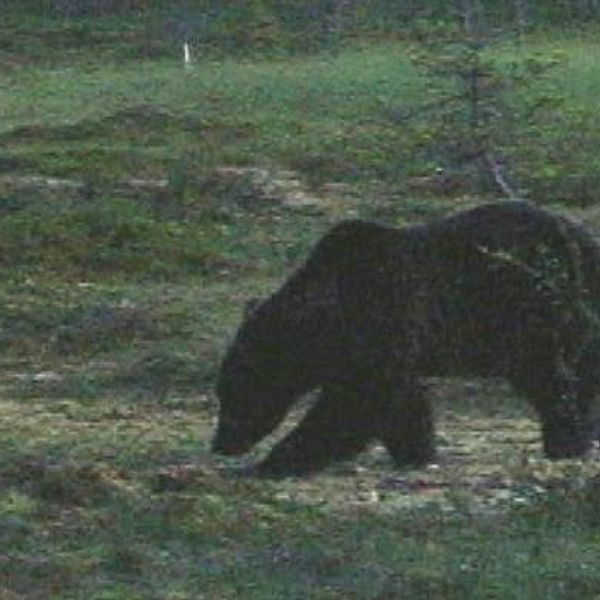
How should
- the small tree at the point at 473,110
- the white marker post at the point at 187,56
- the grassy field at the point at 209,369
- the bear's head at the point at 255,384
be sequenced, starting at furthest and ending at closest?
the white marker post at the point at 187,56
the small tree at the point at 473,110
the bear's head at the point at 255,384
the grassy field at the point at 209,369

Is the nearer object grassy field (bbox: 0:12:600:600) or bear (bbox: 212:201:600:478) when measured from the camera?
grassy field (bbox: 0:12:600:600)

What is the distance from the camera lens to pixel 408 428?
9852 mm

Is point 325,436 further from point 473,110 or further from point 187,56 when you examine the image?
point 187,56

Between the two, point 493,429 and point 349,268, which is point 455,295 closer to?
point 349,268

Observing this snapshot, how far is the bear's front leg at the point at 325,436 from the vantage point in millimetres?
9820

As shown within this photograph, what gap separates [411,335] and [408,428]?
1.14ft

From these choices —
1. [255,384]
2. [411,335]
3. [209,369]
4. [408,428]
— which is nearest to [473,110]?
[209,369]

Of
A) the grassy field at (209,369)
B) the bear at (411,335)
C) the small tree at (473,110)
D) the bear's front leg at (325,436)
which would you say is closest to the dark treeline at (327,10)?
the grassy field at (209,369)

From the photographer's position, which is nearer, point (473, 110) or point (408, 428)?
point (408, 428)

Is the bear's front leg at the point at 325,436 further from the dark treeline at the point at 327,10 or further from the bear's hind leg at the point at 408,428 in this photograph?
the dark treeline at the point at 327,10

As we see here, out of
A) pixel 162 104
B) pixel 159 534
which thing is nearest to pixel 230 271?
pixel 159 534

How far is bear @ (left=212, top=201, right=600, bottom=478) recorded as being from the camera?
991cm

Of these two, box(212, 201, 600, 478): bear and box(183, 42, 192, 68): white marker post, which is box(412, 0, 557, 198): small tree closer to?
box(212, 201, 600, 478): bear

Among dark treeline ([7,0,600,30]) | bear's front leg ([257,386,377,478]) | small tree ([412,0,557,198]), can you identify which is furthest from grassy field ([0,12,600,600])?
dark treeline ([7,0,600,30])
